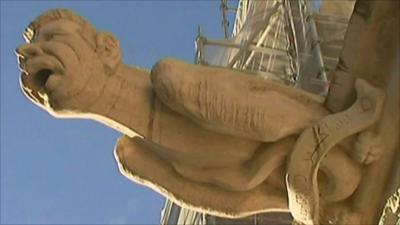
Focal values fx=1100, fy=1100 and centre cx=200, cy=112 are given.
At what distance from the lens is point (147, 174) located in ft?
14.2

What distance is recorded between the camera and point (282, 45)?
1455 cm

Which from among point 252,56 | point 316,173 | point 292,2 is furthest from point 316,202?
point 252,56

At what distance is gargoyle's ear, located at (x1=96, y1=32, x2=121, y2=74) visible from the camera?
13.9ft

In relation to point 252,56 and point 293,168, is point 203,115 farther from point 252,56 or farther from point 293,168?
point 252,56

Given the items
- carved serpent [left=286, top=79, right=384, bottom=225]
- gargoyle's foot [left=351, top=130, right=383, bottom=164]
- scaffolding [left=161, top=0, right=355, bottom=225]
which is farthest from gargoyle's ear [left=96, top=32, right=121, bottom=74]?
scaffolding [left=161, top=0, right=355, bottom=225]

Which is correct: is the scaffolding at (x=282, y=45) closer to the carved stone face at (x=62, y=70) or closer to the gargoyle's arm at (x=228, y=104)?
the gargoyle's arm at (x=228, y=104)

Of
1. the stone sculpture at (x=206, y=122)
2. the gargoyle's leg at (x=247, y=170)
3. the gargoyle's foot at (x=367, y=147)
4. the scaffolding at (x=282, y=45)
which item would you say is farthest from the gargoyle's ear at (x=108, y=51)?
the scaffolding at (x=282, y=45)

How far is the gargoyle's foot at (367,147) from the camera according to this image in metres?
4.02

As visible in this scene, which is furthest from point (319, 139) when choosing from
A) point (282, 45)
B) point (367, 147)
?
point (282, 45)

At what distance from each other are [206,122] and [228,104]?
0.11 m

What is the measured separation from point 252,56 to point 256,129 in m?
10.2

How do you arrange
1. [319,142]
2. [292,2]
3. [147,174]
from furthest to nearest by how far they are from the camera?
[292,2] < [147,174] < [319,142]

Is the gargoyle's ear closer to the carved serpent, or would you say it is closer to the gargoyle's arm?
the gargoyle's arm

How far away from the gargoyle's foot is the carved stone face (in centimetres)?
99
